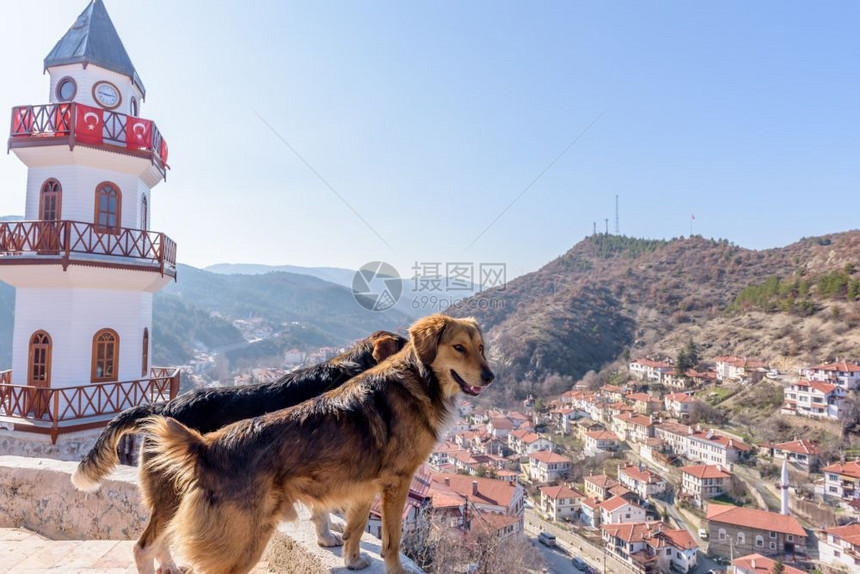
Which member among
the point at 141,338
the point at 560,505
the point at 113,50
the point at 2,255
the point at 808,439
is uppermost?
the point at 113,50

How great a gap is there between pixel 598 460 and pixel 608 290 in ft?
162

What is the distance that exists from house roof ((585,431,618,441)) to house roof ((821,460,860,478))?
17012 mm

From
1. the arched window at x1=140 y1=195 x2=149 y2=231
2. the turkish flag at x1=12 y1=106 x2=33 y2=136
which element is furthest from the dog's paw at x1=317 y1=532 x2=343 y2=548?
the turkish flag at x1=12 y1=106 x2=33 y2=136

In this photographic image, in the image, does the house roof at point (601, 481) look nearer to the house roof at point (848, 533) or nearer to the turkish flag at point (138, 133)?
the house roof at point (848, 533)

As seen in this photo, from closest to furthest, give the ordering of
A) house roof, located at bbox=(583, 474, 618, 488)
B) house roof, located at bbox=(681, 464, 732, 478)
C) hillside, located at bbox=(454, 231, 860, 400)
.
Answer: house roof, located at bbox=(681, 464, 732, 478), house roof, located at bbox=(583, 474, 618, 488), hillside, located at bbox=(454, 231, 860, 400)

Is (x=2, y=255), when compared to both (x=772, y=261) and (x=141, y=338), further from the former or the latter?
(x=772, y=261)

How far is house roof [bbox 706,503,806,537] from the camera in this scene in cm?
2978

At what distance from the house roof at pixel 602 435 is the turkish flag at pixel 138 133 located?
157 ft

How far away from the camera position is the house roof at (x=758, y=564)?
25.8 metres

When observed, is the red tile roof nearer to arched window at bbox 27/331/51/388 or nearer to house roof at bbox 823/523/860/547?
house roof at bbox 823/523/860/547

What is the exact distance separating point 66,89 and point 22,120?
1314 mm

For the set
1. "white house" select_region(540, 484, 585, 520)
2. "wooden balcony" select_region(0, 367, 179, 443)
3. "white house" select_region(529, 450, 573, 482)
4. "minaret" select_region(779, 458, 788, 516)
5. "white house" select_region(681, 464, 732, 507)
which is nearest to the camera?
"wooden balcony" select_region(0, 367, 179, 443)

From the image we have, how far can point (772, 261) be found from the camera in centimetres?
9138

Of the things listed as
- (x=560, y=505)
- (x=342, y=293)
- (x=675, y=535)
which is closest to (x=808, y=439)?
(x=675, y=535)
